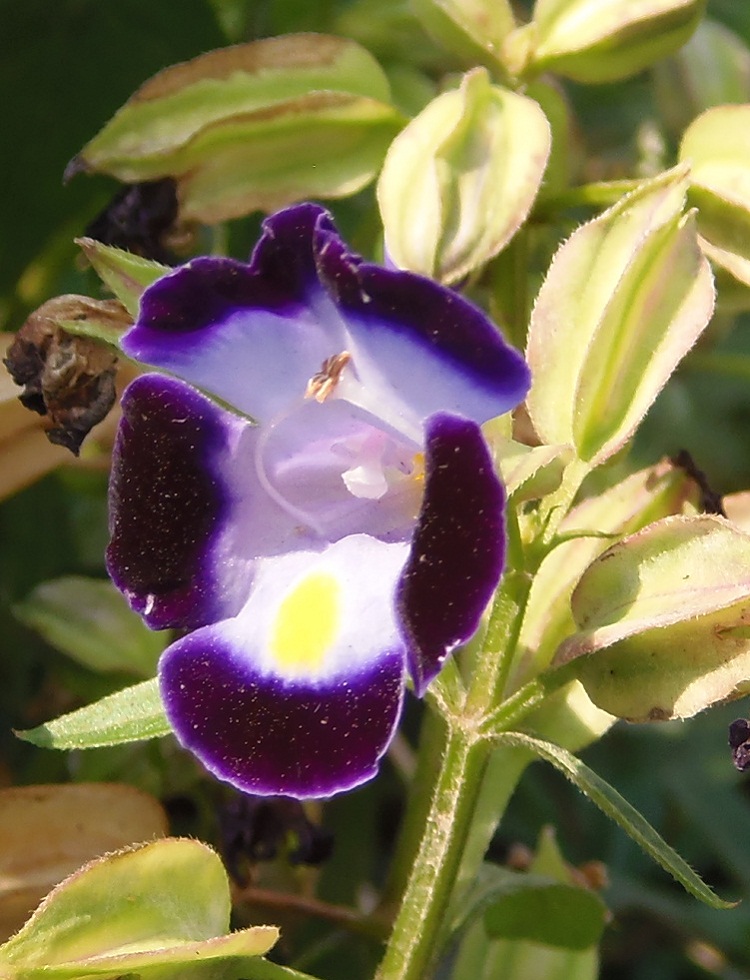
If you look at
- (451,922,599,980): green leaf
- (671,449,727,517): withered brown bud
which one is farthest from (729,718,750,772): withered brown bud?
(451,922,599,980): green leaf

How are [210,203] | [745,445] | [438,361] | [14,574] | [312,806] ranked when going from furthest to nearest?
[745,445] < [14,574] < [312,806] < [210,203] < [438,361]

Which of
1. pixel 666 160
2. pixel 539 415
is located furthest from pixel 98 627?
pixel 666 160

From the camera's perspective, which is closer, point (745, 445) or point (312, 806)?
point (312, 806)

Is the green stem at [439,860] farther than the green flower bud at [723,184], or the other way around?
the green flower bud at [723,184]

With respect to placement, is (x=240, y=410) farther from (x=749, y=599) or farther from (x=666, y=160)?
(x=666, y=160)

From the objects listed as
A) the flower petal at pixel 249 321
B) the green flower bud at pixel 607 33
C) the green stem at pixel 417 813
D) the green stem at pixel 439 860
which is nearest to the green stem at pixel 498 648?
the green stem at pixel 439 860

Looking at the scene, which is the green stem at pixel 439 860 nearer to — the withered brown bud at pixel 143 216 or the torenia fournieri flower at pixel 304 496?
the torenia fournieri flower at pixel 304 496

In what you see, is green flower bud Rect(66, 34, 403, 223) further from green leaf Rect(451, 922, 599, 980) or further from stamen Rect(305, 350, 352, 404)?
green leaf Rect(451, 922, 599, 980)
